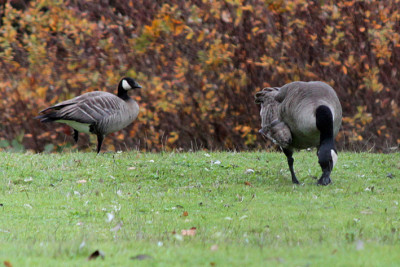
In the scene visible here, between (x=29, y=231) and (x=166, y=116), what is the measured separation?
7.60 metres

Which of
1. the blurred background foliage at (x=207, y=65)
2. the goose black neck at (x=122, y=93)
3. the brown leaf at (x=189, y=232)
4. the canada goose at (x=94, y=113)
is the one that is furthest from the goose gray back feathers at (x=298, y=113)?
the goose black neck at (x=122, y=93)

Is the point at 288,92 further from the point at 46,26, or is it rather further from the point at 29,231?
the point at 46,26

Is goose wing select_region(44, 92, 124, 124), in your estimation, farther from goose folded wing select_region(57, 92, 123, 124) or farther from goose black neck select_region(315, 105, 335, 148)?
goose black neck select_region(315, 105, 335, 148)

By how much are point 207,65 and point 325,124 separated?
5.71 meters

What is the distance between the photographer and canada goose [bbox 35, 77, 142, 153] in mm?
11156

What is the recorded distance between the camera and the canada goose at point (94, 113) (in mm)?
11156

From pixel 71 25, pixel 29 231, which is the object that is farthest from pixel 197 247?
pixel 71 25

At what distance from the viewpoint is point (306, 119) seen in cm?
809

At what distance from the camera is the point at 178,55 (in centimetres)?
1338

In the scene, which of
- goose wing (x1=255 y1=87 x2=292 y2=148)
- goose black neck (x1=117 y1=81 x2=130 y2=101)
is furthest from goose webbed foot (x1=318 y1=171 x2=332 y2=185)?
goose black neck (x1=117 y1=81 x2=130 y2=101)

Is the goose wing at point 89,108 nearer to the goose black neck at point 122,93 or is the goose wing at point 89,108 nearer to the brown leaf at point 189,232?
the goose black neck at point 122,93

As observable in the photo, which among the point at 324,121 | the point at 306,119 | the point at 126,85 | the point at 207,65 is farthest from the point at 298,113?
the point at 207,65

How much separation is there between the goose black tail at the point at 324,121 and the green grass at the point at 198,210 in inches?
32.1

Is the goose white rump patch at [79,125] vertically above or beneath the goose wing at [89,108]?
beneath
